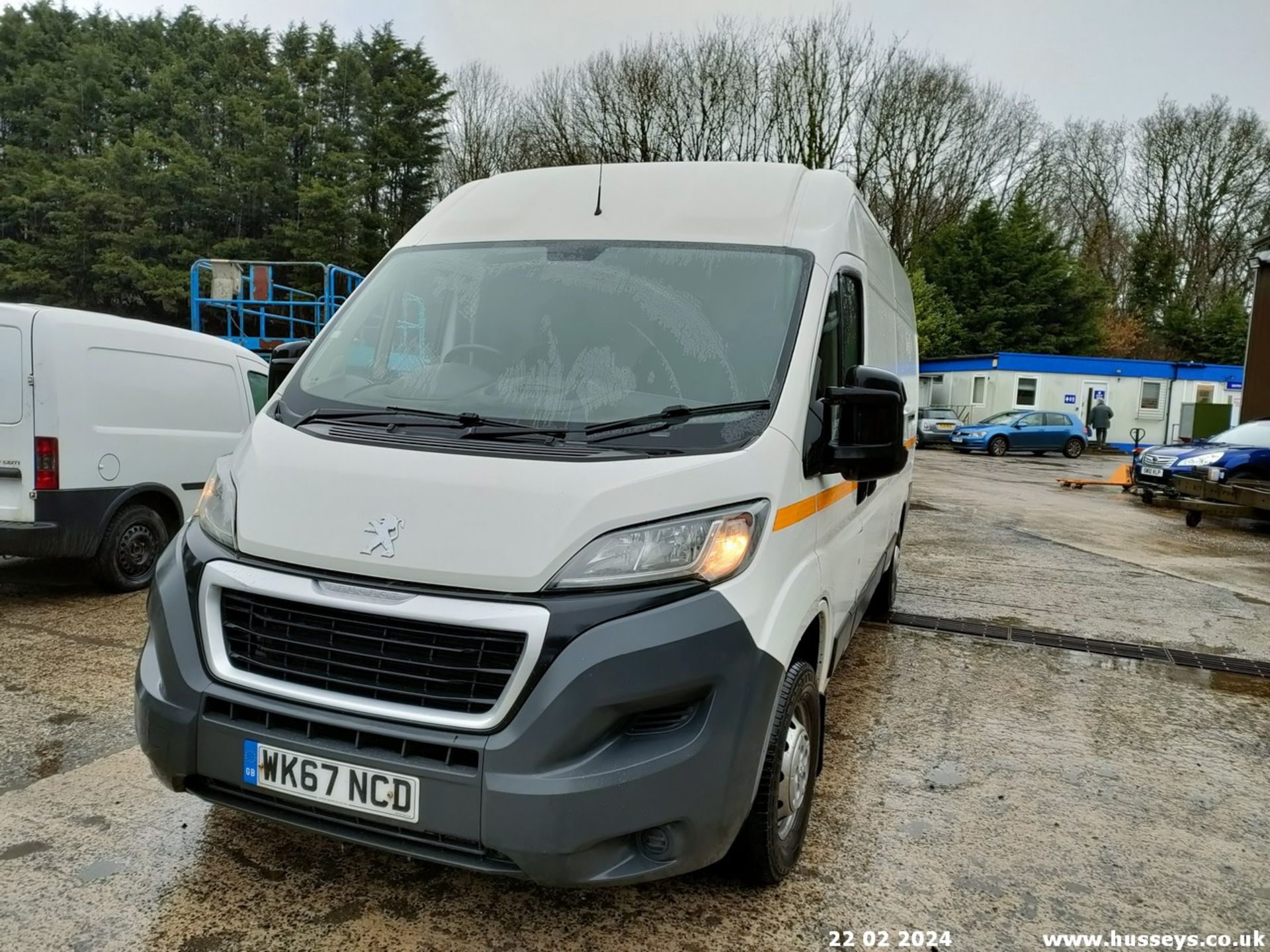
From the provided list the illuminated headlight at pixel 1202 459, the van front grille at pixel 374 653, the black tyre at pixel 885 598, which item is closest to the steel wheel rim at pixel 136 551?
the van front grille at pixel 374 653

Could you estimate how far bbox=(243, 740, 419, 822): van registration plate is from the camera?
2.22m

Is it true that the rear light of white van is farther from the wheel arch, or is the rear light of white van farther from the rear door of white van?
the wheel arch

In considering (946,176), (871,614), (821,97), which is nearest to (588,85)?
(821,97)

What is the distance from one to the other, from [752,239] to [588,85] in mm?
32633

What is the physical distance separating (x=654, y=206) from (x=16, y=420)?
14.5ft

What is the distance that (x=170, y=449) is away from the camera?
21.1 ft

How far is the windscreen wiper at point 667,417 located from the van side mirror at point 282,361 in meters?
1.51

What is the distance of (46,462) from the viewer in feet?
18.2

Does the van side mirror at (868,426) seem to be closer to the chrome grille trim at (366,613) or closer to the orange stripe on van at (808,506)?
the orange stripe on van at (808,506)

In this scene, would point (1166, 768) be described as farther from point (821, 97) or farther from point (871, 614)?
point (821, 97)

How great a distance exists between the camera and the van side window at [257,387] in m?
7.45

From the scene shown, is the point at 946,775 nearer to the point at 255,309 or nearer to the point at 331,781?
the point at 331,781

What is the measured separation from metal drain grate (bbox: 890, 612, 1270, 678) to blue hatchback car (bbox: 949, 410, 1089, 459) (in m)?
23.3

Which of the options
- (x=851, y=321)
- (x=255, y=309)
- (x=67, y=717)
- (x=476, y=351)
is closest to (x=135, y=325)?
(x=67, y=717)
